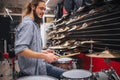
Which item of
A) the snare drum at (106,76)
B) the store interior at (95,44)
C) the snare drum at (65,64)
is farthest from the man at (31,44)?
the snare drum at (65,64)

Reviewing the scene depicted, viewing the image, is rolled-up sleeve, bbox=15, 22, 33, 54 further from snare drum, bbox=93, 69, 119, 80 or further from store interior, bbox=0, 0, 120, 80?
snare drum, bbox=93, 69, 119, 80

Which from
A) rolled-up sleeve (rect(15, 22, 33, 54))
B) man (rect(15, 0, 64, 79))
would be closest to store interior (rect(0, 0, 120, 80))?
man (rect(15, 0, 64, 79))

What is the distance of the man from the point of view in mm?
1886

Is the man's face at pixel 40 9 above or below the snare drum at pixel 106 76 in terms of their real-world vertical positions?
above

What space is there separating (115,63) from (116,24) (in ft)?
2.19

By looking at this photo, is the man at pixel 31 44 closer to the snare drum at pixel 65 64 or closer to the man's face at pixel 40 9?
the man's face at pixel 40 9

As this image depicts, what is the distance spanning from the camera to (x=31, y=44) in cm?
203

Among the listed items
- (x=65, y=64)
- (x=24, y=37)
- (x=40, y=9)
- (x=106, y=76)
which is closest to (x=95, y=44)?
(x=65, y=64)

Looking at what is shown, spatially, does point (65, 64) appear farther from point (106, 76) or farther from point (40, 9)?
point (40, 9)

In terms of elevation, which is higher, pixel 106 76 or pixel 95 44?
pixel 95 44

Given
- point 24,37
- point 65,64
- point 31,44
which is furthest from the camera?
point 65,64

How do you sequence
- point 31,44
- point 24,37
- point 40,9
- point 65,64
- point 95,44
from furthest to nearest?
point 95,44 → point 65,64 → point 40,9 → point 31,44 → point 24,37

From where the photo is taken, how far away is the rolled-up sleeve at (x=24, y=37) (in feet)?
6.14

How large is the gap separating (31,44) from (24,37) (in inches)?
6.5
